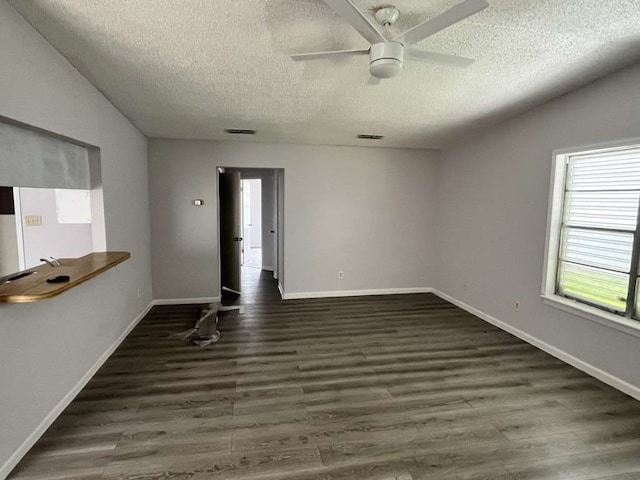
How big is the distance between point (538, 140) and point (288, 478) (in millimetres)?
3948

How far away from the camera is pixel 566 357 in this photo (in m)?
3.26

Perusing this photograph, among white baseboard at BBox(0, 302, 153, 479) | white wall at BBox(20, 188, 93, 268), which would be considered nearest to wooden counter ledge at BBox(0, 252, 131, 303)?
white baseboard at BBox(0, 302, 153, 479)

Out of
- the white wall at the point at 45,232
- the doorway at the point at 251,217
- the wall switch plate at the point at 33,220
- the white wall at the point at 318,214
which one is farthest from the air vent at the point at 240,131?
the doorway at the point at 251,217

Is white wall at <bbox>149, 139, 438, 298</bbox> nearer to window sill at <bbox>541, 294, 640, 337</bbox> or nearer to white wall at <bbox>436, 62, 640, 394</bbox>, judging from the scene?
white wall at <bbox>436, 62, 640, 394</bbox>

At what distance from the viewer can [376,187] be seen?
18.1 feet

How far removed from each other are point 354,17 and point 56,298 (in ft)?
8.64

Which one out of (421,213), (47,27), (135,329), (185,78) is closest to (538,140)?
(421,213)

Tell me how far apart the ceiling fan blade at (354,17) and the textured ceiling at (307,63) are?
8.9 inches

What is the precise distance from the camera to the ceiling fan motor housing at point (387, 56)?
188 cm

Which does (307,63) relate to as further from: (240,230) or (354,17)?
(240,230)

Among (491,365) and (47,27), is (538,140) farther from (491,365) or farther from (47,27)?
(47,27)

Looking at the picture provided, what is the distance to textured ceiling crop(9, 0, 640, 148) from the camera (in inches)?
75.7

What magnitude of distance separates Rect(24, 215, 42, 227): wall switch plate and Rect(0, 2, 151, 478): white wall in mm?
928

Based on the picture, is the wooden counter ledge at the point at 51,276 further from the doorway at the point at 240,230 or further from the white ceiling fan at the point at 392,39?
the doorway at the point at 240,230
